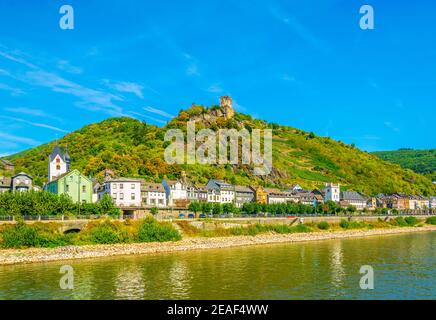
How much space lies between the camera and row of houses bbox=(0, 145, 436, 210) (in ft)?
251

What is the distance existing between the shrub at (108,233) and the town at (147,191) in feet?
33.1

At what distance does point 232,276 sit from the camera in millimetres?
38750

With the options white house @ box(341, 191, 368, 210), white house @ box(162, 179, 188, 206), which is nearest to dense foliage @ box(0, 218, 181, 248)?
white house @ box(162, 179, 188, 206)

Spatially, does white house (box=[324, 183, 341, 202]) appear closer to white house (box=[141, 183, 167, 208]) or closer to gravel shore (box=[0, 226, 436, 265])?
gravel shore (box=[0, 226, 436, 265])

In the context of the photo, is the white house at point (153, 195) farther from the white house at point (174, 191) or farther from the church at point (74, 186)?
the church at point (74, 186)

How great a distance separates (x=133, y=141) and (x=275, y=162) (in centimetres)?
5157

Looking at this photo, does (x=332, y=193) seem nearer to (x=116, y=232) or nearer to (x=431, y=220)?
(x=431, y=220)

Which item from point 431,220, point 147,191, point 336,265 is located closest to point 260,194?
point 147,191

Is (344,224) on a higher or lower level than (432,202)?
lower

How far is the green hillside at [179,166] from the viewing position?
11769 cm

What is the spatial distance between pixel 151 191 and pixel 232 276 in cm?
5388

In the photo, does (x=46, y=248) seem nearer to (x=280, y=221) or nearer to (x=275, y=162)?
(x=280, y=221)
